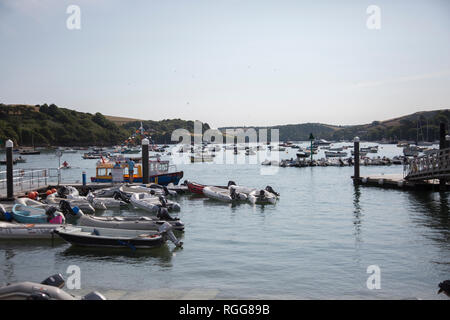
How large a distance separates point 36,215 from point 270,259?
44.3 feet

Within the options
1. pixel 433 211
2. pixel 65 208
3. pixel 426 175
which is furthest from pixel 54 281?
pixel 426 175

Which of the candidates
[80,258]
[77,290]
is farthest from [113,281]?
[80,258]

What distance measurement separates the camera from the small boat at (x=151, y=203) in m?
28.7

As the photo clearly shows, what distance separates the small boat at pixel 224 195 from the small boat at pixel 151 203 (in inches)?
203

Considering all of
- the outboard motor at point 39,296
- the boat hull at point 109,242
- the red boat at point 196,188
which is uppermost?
the red boat at point 196,188

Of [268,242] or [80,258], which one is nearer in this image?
[80,258]

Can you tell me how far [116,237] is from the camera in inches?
743

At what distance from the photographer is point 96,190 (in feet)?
112

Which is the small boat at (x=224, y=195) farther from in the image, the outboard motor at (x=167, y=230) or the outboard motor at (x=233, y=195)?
the outboard motor at (x=167, y=230)

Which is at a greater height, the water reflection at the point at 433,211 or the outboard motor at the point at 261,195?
the outboard motor at the point at 261,195

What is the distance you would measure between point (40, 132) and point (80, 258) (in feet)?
593

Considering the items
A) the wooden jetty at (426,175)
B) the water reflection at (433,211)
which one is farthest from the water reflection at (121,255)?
the wooden jetty at (426,175)

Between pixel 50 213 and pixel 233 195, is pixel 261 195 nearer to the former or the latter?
pixel 233 195
